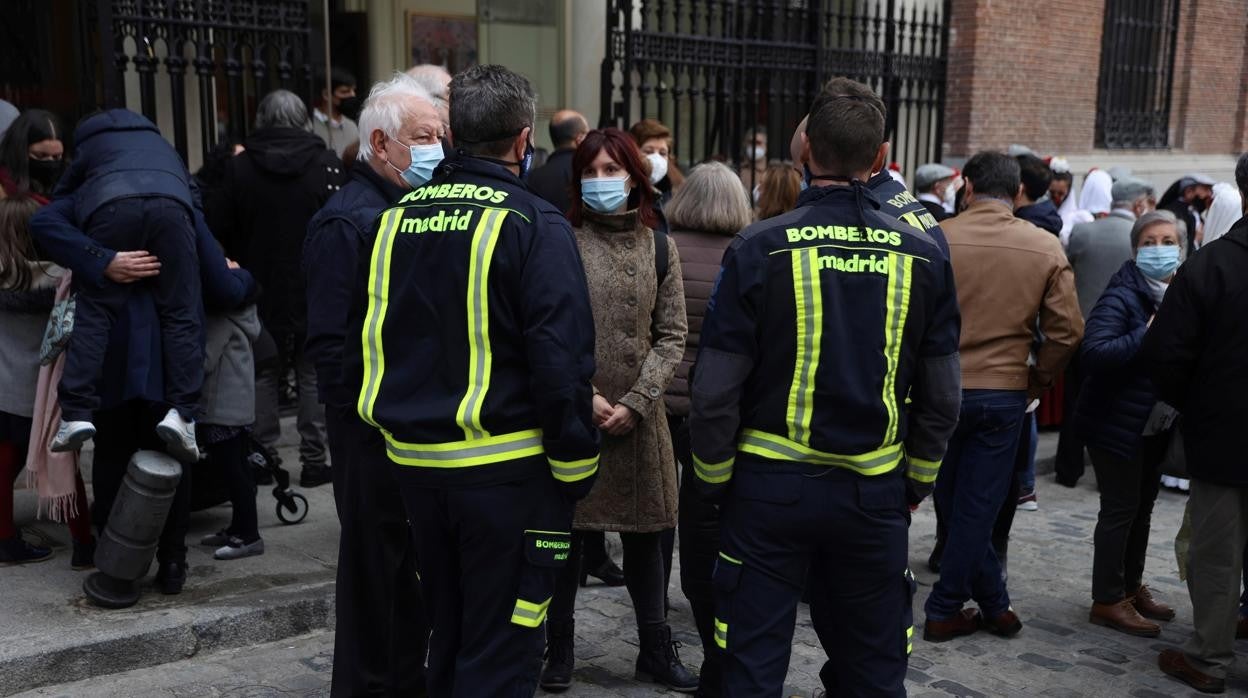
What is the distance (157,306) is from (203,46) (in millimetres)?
2902

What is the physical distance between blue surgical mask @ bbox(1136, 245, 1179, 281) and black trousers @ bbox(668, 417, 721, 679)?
2244mm

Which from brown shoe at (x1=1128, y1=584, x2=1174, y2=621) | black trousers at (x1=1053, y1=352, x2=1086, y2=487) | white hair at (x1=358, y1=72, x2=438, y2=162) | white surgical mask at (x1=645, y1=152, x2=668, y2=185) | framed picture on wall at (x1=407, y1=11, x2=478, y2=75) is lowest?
brown shoe at (x1=1128, y1=584, x2=1174, y2=621)

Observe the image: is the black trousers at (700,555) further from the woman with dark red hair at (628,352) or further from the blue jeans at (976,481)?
the blue jeans at (976,481)

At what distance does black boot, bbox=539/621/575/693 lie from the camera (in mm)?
4594

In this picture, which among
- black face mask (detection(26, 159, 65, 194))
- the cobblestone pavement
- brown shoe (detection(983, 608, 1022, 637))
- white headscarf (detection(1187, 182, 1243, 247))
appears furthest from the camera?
white headscarf (detection(1187, 182, 1243, 247))

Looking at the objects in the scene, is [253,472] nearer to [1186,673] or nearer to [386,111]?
[386,111]

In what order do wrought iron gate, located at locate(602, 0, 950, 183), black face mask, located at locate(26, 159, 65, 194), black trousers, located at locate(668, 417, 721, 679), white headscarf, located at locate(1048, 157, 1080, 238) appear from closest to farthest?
black trousers, located at locate(668, 417, 721, 679) → black face mask, located at locate(26, 159, 65, 194) → wrought iron gate, located at locate(602, 0, 950, 183) → white headscarf, located at locate(1048, 157, 1080, 238)

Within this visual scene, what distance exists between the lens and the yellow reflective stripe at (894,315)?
3.38 m

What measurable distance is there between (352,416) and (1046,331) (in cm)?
292

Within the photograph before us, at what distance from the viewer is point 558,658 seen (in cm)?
462

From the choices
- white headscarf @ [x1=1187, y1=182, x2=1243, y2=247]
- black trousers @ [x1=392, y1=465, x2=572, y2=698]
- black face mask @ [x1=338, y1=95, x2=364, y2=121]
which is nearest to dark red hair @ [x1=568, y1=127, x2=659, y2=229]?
black trousers @ [x1=392, y1=465, x2=572, y2=698]

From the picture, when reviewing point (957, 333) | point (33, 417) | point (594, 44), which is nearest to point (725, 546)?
point (957, 333)

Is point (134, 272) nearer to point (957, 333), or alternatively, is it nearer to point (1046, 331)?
point (957, 333)

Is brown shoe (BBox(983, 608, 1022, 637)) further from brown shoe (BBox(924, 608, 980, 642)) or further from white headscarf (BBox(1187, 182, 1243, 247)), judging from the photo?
white headscarf (BBox(1187, 182, 1243, 247))
